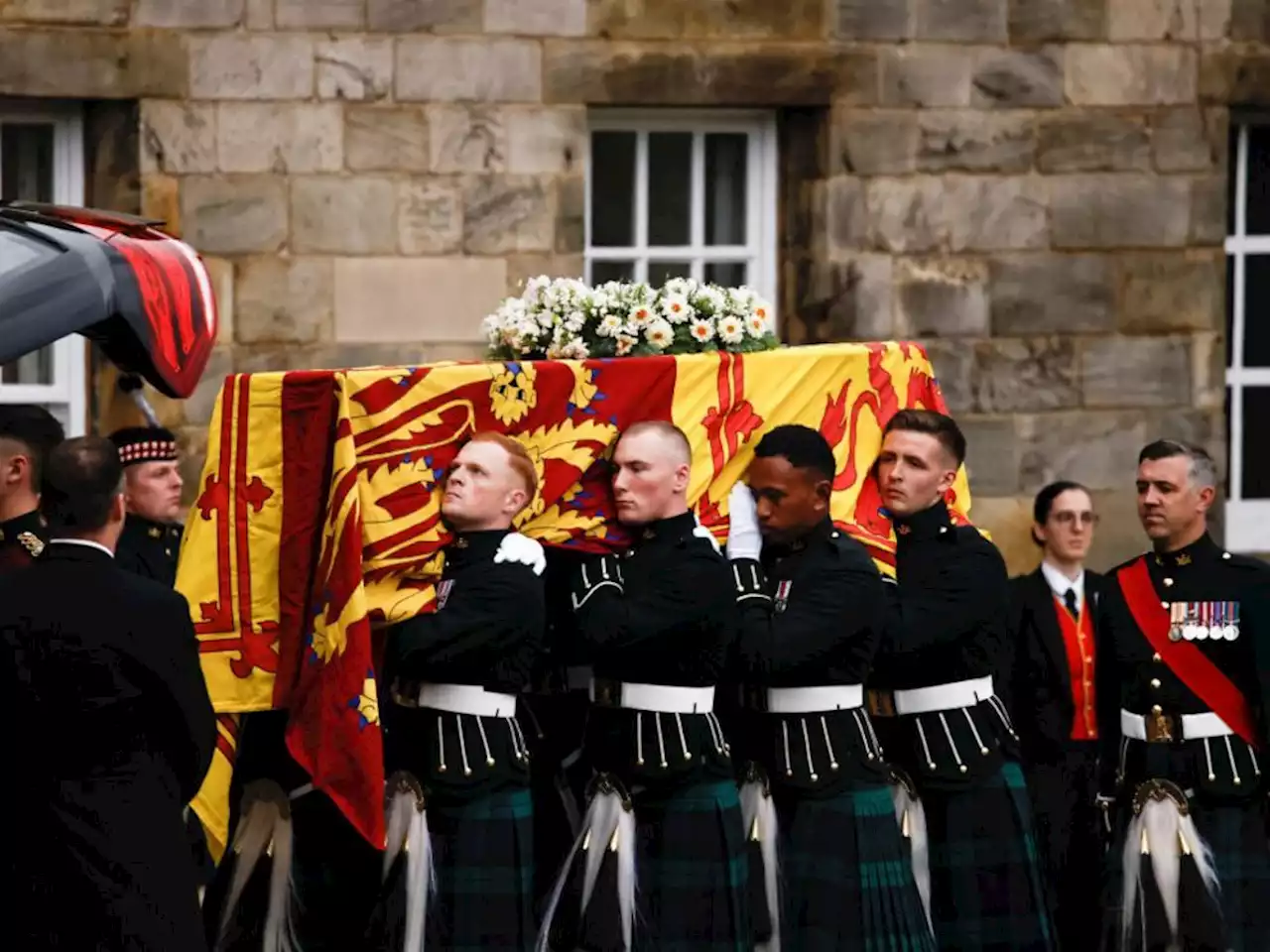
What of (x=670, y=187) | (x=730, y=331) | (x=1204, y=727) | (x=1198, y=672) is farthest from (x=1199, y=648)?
(x=670, y=187)

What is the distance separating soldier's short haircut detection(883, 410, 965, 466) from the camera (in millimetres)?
8969

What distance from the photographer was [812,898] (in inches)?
343

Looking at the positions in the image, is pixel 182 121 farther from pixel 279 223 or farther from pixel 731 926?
pixel 731 926

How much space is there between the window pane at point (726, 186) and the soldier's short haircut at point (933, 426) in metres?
3.72

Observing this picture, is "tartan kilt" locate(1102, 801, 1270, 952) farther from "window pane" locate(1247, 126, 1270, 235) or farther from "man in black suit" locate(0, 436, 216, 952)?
"window pane" locate(1247, 126, 1270, 235)

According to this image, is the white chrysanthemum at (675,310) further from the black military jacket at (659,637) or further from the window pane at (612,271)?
the window pane at (612,271)

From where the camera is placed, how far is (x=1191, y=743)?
9117mm

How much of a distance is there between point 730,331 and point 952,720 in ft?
4.19

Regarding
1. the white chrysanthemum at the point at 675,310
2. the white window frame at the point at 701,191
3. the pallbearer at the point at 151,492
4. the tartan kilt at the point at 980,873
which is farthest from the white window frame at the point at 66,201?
the tartan kilt at the point at 980,873

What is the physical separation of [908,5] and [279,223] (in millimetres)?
2707

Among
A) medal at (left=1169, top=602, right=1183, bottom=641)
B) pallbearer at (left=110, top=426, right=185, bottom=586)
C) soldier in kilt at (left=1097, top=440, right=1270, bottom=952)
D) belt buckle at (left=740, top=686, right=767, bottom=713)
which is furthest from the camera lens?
pallbearer at (left=110, top=426, right=185, bottom=586)

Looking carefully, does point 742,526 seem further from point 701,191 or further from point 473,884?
point 701,191

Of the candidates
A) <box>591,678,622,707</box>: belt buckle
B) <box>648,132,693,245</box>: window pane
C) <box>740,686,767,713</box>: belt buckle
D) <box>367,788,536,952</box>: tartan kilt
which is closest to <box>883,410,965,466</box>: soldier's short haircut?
<box>740,686,767,713</box>: belt buckle

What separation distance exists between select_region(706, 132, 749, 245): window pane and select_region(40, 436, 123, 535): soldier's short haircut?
5480 mm
